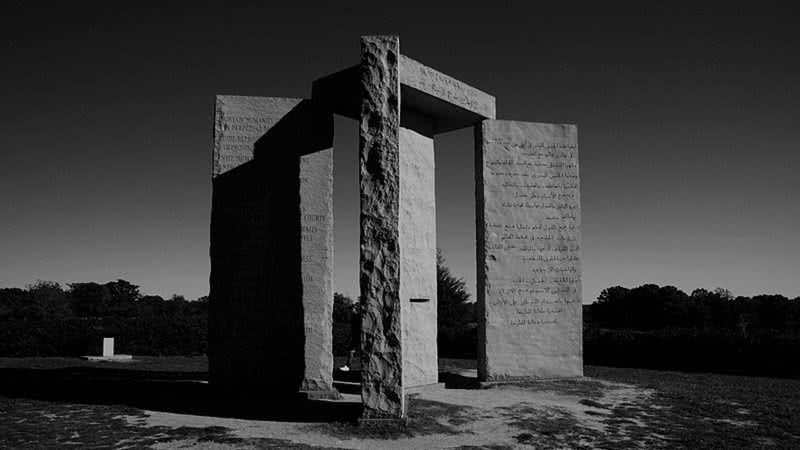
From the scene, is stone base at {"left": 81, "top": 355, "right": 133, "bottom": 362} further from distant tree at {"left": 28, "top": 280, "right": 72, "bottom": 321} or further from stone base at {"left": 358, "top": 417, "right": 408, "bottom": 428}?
distant tree at {"left": 28, "top": 280, "right": 72, "bottom": 321}

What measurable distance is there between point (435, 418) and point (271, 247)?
404 centimetres

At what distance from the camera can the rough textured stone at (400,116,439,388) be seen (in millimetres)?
10406

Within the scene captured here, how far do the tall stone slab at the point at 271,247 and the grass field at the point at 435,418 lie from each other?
0.95 meters

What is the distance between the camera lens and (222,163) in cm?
984

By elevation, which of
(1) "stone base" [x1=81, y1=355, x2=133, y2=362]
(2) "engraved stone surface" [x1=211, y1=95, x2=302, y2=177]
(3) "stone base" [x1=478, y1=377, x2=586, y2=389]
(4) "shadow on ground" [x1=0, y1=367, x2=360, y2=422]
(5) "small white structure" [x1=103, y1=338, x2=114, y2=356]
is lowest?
(1) "stone base" [x1=81, y1=355, x2=133, y2=362]

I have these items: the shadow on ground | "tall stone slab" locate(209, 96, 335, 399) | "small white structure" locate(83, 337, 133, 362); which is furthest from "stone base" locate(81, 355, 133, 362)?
"tall stone slab" locate(209, 96, 335, 399)

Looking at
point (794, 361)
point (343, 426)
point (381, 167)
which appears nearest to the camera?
point (343, 426)

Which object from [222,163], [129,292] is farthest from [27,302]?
[222,163]

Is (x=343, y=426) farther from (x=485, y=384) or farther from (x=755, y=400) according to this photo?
(x=755, y=400)

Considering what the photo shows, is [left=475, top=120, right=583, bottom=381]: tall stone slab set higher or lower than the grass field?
higher

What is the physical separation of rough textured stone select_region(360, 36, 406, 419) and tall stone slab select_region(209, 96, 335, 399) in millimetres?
2365

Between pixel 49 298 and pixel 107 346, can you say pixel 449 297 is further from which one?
pixel 49 298

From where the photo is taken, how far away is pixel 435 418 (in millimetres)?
7594

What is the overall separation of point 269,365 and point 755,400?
8.16 m
